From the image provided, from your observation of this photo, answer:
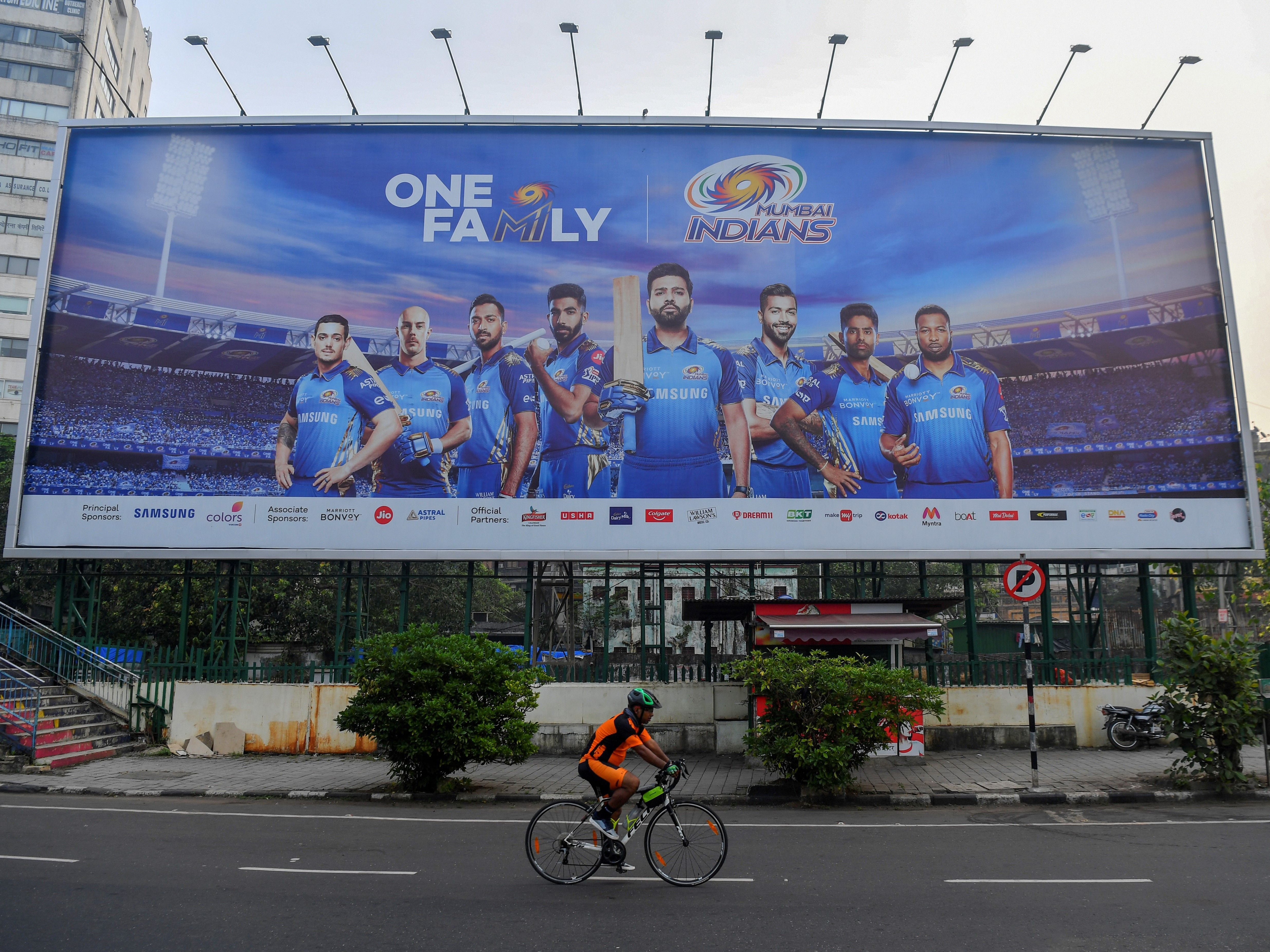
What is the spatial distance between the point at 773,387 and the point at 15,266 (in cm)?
4780

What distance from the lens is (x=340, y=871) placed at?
26.6 feet

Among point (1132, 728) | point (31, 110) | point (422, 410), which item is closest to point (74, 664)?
point (422, 410)

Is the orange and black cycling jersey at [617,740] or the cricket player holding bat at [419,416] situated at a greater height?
the cricket player holding bat at [419,416]

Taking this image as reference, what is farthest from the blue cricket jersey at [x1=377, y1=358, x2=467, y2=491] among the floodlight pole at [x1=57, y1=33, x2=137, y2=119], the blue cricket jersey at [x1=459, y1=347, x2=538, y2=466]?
the floodlight pole at [x1=57, y1=33, x2=137, y2=119]

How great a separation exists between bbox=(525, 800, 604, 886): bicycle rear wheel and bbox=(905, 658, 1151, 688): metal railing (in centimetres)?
1078

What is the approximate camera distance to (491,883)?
A: 24.9 ft

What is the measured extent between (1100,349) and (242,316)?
19516 millimetres

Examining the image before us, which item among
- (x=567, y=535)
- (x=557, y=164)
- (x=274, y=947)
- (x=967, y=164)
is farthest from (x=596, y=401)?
(x=274, y=947)

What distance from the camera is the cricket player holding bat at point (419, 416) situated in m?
18.8

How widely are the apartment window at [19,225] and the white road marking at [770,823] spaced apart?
1872 inches

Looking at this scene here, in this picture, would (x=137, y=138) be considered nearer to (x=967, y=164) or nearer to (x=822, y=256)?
(x=822, y=256)

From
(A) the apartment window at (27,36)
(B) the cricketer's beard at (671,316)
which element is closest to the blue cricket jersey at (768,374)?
(B) the cricketer's beard at (671,316)

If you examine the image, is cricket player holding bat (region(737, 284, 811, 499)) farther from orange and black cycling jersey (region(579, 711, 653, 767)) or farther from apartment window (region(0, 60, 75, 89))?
apartment window (region(0, 60, 75, 89))

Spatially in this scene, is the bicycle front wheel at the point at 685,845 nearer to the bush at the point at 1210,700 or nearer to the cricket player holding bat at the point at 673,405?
the bush at the point at 1210,700
